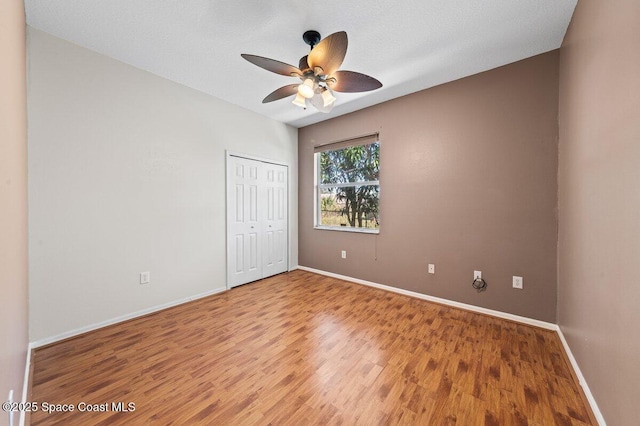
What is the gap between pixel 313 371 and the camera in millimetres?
1769

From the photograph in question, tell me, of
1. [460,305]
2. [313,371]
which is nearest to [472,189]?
[460,305]

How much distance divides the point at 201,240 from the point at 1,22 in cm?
255

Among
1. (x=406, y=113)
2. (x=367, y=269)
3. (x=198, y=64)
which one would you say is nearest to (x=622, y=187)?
(x=406, y=113)

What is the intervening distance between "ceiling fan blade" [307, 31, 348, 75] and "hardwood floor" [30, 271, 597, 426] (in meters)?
2.26

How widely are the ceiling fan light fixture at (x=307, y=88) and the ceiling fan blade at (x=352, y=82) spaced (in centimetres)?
16

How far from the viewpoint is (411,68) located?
2615 millimetres

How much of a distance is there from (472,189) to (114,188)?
12.6ft

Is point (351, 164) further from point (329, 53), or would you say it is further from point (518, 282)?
point (518, 282)

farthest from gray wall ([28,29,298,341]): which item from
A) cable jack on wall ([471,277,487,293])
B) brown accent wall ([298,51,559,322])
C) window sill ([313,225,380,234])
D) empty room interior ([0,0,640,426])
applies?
cable jack on wall ([471,277,487,293])

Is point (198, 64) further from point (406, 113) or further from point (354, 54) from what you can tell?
point (406, 113)

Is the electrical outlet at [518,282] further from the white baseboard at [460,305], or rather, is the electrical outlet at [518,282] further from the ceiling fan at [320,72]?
the ceiling fan at [320,72]

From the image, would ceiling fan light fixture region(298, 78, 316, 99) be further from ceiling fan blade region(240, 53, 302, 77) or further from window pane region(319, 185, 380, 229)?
window pane region(319, 185, 380, 229)

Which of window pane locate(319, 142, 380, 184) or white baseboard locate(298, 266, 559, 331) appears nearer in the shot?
white baseboard locate(298, 266, 559, 331)

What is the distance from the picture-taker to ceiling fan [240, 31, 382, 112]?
5.53ft
